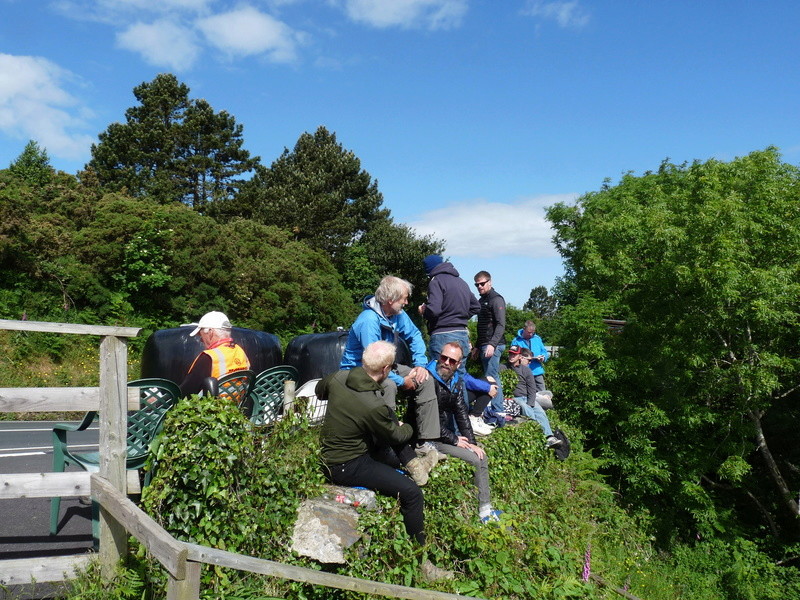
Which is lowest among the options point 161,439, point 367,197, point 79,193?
point 161,439

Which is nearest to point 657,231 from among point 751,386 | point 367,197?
point 751,386

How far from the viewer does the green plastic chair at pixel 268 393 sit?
524 centimetres

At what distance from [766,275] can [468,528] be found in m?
14.3

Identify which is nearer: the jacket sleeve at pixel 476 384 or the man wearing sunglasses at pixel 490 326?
the jacket sleeve at pixel 476 384

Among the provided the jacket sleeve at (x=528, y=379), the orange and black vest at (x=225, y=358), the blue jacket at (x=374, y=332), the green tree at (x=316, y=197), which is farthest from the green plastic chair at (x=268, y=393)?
the green tree at (x=316, y=197)

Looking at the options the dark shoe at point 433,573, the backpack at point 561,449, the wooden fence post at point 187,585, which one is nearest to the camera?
the wooden fence post at point 187,585

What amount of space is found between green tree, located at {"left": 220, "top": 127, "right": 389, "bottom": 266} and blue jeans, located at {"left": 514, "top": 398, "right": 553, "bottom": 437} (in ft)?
87.9

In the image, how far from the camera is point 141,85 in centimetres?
3616

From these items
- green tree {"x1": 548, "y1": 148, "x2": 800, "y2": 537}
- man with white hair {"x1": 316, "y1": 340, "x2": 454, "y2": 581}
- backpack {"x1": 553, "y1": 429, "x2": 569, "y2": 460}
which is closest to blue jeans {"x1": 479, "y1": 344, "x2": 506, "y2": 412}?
backpack {"x1": 553, "y1": 429, "x2": 569, "y2": 460}

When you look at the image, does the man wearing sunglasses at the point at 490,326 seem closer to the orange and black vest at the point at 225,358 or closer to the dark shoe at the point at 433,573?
the dark shoe at the point at 433,573

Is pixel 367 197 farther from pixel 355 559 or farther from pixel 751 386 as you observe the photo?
pixel 355 559

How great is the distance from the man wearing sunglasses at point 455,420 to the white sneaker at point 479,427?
1526 mm

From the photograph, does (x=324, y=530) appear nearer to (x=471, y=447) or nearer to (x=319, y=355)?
(x=471, y=447)

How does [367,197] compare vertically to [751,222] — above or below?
above
